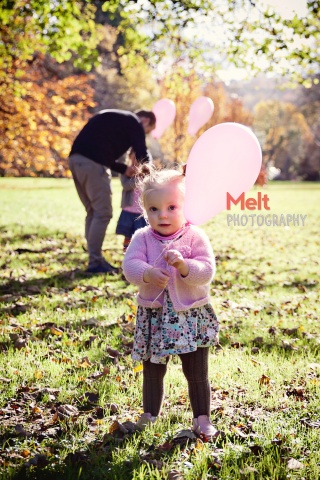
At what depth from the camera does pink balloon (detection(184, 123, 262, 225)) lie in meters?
2.72

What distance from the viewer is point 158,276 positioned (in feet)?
8.70

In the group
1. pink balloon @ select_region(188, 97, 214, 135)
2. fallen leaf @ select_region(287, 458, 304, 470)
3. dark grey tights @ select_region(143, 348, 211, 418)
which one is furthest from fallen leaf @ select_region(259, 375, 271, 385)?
pink balloon @ select_region(188, 97, 214, 135)

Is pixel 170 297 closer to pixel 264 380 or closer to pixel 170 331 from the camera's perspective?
pixel 170 331

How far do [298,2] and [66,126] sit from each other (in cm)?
771

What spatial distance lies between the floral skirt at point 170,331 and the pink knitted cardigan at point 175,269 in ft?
0.20

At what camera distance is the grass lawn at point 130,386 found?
8.23ft

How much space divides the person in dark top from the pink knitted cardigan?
3.51m

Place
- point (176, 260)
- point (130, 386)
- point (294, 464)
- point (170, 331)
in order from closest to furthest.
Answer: point (294, 464) < point (176, 260) < point (170, 331) < point (130, 386)

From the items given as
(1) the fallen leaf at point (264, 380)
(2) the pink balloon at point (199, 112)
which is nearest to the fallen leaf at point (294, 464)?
(1) the fallen leaf at point (264, 380)

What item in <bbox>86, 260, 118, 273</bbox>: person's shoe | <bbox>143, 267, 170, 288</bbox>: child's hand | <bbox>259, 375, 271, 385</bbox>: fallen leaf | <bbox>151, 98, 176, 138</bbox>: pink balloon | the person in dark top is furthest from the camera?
<bbox>151, 98, 176, 138</bbox>: pink balloon

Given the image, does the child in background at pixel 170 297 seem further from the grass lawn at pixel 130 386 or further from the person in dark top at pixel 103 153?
the person in dark top at pixel 103 153

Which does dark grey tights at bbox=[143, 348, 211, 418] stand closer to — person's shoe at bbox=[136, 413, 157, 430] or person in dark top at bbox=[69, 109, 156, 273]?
person's shoe at bbox=[136, 413, 157, 430]

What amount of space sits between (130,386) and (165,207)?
1.32 meters

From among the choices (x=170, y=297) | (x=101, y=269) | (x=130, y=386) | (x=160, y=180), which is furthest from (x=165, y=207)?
(x=101, y=269)
